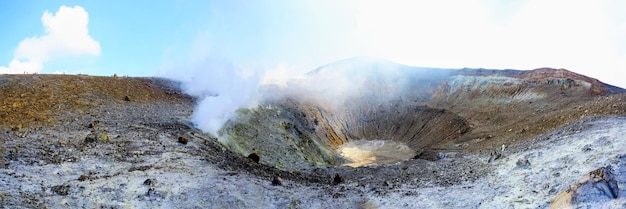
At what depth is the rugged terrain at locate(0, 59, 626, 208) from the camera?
14.7 metres

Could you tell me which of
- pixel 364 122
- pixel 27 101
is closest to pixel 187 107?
pixel 27 101

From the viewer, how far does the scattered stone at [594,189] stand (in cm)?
1262

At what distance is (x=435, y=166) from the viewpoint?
2355 cm

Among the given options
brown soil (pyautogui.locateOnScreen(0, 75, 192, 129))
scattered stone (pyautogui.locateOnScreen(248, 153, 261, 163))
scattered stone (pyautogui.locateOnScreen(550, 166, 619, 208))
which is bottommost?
scattered stone (pyautogui.locateOnScreen(248, 153, 261, 163))

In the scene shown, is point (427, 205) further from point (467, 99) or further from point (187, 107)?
point (467, 99)

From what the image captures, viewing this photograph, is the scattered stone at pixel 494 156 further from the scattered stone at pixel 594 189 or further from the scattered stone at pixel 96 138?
the scattered stone at pixel 96 138

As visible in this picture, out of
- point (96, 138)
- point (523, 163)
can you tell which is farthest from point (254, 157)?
point (523, 163)

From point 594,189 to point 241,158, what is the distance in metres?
15.4

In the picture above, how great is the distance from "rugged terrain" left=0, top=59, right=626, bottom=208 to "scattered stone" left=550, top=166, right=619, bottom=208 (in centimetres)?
5

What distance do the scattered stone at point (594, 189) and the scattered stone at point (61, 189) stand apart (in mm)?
15844

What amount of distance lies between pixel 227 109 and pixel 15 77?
1444 cm

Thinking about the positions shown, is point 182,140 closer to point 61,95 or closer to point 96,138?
point 96,138

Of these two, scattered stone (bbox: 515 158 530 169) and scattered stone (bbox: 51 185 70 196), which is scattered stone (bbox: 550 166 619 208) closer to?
scattered stone (bbox: 515 158 530 169)

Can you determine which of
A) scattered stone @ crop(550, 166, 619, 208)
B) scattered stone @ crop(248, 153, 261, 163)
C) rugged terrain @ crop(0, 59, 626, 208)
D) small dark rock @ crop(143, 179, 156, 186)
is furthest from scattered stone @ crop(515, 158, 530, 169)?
small dark rock @ crop(143, 179, 156, 186)
